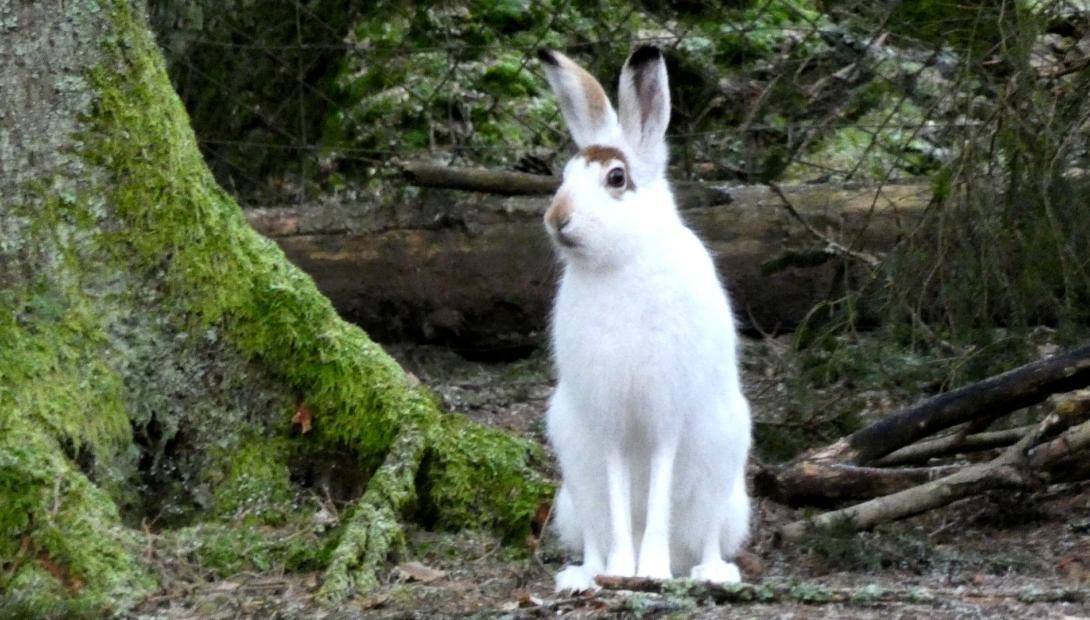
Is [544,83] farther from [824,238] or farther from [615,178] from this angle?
[615,178]

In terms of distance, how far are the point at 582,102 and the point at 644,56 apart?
24 centimetres

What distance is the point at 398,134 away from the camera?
861 cm

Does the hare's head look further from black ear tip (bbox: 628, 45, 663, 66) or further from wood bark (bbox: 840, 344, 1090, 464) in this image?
wood bark (bbox: 840, 344, 1090, 464)

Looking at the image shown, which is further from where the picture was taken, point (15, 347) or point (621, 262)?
point (15, 347)

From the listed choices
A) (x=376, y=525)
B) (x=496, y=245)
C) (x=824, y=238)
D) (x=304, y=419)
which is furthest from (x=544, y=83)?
(x=376, y=525)

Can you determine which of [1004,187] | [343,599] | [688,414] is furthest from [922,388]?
[343,599]

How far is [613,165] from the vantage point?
4680mm

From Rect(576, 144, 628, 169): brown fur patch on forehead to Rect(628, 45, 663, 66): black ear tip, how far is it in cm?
27

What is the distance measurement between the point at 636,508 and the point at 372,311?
2.87 metres

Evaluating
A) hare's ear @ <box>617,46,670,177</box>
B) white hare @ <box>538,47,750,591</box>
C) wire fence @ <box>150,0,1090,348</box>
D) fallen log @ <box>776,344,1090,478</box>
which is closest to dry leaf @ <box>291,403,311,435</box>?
white hare @ <box>538,47,750,591</box>

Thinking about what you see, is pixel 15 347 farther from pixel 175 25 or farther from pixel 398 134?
pixel 398 134

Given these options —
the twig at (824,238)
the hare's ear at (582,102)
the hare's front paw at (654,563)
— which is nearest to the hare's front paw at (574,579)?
the hare's front paw at (654,563)

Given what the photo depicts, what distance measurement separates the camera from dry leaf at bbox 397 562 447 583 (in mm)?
4930

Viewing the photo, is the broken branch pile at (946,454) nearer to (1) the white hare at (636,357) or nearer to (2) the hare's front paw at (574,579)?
(1) the white hare at (636,357)
